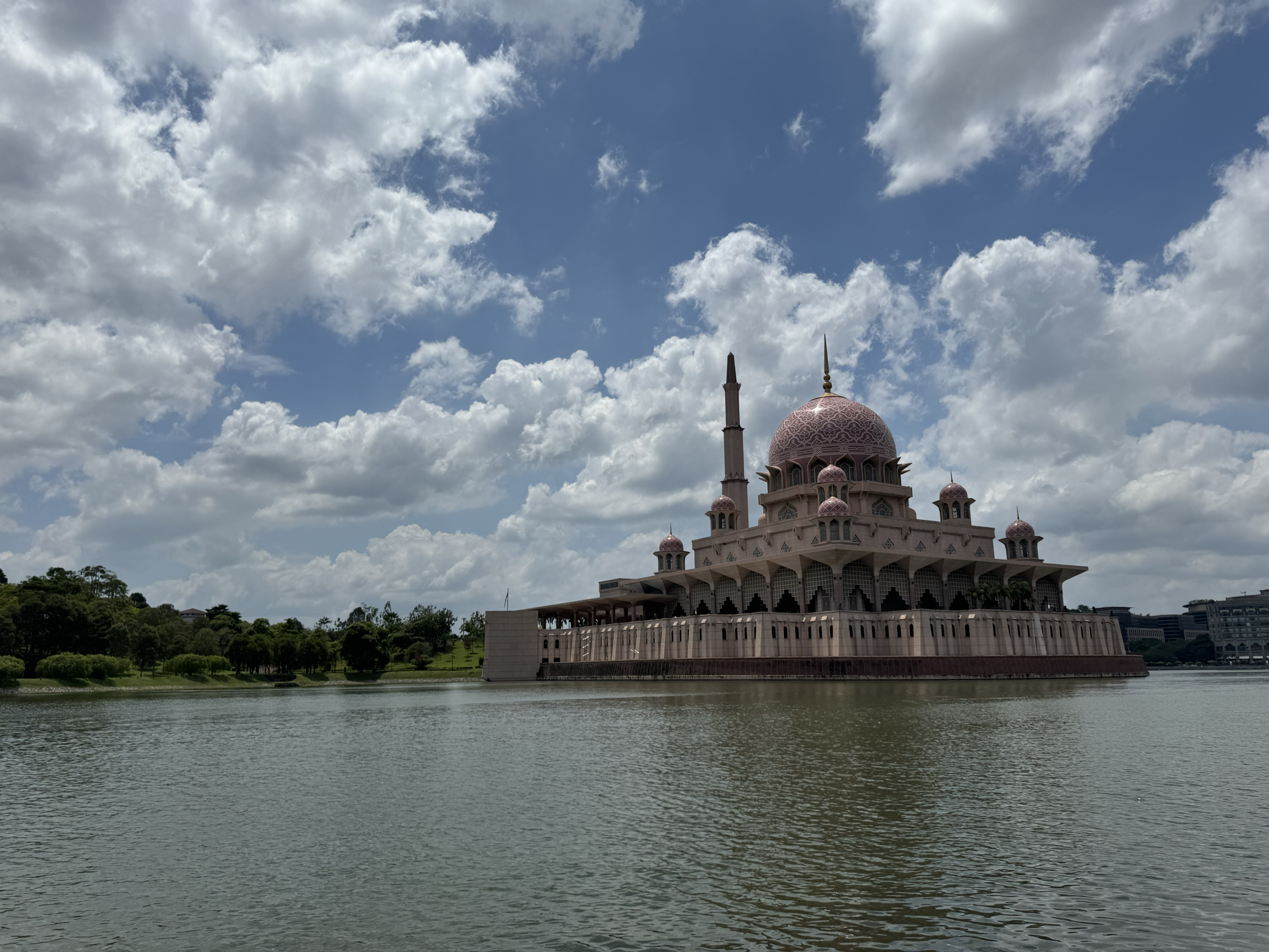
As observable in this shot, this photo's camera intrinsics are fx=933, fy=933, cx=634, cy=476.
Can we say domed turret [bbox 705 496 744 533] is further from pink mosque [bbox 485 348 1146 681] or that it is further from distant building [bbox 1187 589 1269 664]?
distant building [bbox 1187 589 1269 664]

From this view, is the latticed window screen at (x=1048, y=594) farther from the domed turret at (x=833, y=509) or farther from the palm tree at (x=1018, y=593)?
the domed turret at (x=833, y=509)

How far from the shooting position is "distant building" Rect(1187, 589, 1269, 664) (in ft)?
516

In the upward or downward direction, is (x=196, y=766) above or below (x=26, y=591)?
below

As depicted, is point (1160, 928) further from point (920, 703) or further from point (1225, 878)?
point (920, 703)

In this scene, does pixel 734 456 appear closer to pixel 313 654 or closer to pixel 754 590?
pixel 754 590

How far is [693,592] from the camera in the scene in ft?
299

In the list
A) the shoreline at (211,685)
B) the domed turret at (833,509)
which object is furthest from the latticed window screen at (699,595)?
the shoreline at (211,685)

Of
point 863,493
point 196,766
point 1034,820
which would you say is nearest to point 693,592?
point 863,493

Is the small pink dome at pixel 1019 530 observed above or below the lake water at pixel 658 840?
above

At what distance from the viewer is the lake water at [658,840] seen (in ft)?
32.2

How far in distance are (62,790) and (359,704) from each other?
115 feet

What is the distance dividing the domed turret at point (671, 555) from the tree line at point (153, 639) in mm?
35051

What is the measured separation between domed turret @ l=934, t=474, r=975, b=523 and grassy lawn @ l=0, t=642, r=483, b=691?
58219 mm

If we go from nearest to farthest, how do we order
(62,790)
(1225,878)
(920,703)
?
(1225,878) → (62,790) → (920,703)
